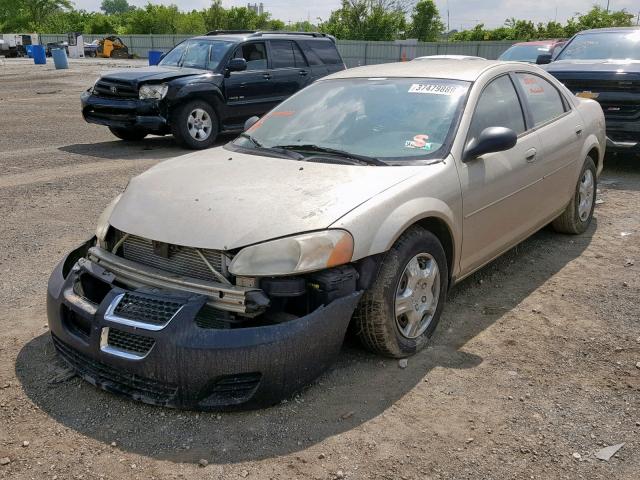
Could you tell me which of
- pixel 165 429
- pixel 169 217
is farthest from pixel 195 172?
pixel 165 429

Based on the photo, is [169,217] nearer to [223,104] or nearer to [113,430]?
[113,430]

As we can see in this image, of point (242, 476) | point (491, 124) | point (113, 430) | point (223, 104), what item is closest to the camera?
point (242, 476)

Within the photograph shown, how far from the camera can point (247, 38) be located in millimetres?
11211

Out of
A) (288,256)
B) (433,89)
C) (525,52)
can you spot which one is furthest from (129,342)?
(525,52)

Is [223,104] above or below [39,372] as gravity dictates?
above

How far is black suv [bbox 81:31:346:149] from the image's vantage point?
1023 cm

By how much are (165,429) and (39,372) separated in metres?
0.98

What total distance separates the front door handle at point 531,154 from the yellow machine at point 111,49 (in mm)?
46292

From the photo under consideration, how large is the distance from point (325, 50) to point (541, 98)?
26.0 feet

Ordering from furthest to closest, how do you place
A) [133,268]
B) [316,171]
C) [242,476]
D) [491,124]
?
[491,124] → [316,171] → [133,268] → [242,476]

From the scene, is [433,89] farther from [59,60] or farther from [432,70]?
[59,60]

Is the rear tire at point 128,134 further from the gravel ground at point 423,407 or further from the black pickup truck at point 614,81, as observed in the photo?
the black pickup truck at point 614,81

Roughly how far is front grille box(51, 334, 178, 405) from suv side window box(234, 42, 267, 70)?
8.61 meters

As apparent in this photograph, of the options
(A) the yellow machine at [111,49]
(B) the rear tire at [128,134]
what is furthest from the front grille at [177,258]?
(A) the yellow machine at [111,49]
